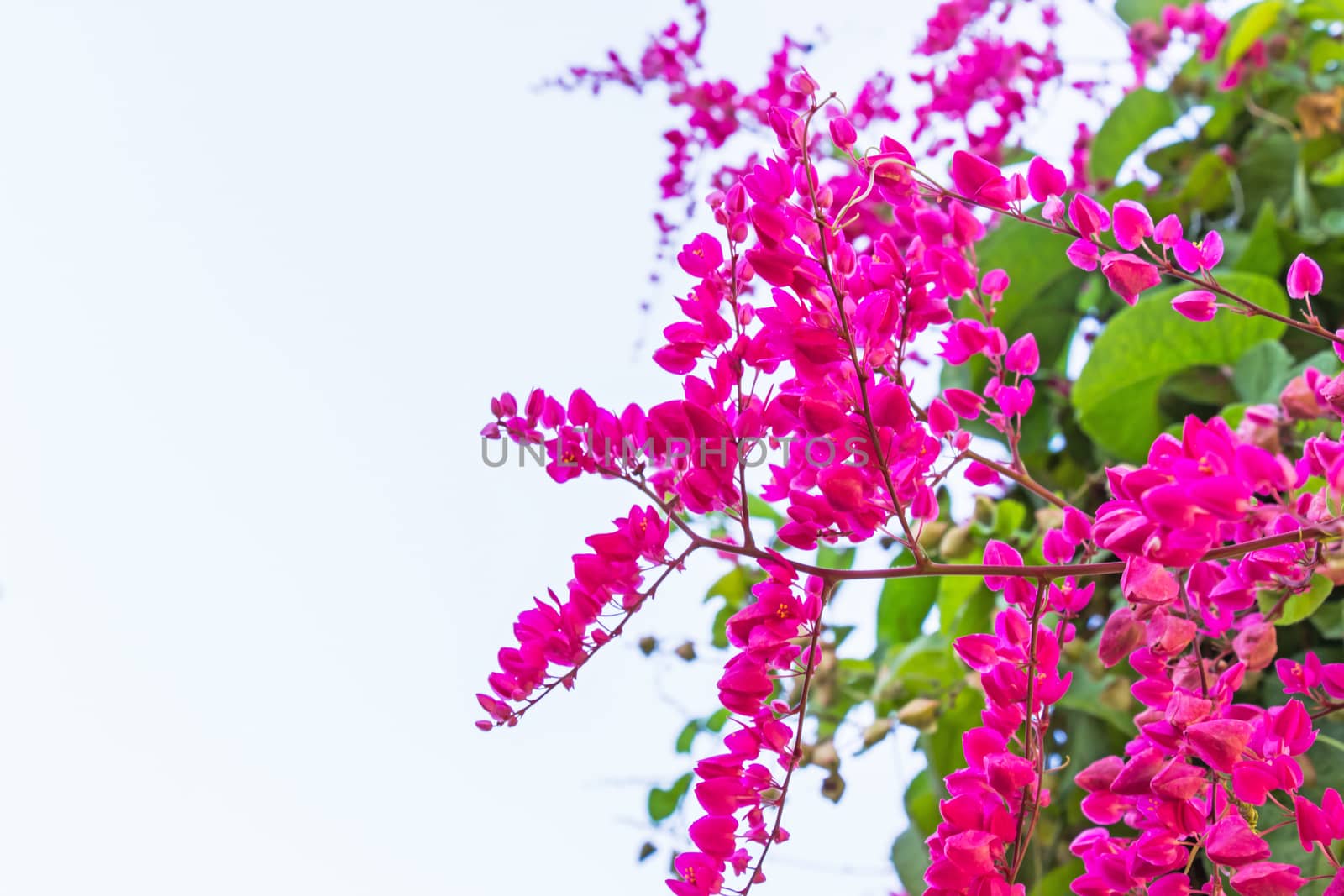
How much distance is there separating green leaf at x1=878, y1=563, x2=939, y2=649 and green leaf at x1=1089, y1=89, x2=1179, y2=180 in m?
0.40

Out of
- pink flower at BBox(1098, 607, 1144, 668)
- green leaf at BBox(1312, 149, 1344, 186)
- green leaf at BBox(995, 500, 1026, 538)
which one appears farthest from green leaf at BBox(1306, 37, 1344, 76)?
pink flower at BBox(1098, 607, 1144, 668)

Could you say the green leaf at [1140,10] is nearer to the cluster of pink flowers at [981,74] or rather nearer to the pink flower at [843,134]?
the cluster of pink flowers at [981,74]

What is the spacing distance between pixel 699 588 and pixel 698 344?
51 centimetres

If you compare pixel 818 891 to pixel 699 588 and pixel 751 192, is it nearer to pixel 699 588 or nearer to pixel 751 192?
pixel 699 588

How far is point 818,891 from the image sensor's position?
75cm

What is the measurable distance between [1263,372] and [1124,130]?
34cm

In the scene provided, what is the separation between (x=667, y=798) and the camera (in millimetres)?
809

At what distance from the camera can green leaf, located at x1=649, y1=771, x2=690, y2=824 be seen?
80 centimetres

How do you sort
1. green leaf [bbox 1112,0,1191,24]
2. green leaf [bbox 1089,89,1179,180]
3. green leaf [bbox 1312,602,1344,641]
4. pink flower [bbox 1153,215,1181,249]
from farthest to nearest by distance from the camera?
1. green leaf [bbox 1112,0,1191,24]
2. green leaf [bbox 1089,89,1179,180]
3. green leaf [bbox 1312,602,1344,641]
4. pink flower [bbox 1153,215,1181,249]

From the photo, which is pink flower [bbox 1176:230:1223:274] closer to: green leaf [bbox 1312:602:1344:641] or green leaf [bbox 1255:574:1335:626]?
green leaf [bbox 1255:574:1335:626]

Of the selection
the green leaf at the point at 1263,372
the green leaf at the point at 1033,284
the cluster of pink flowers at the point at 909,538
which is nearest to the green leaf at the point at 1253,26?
the green leaf at the point at 1033,284

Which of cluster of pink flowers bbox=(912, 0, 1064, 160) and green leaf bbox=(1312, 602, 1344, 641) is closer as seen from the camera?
green leaf bbox=(1312, 602, 1344, 641)

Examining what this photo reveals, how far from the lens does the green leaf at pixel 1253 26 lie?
2.75 ft

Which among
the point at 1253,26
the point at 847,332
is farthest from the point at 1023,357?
the point at 1253,26
